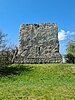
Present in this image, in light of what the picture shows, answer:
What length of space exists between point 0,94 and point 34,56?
14380 millimetres

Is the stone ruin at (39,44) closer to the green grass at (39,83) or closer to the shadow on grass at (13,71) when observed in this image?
the green grass at (39,83)

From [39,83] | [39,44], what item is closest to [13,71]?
[39,83]

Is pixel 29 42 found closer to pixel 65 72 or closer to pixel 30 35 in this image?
pixel 30 35

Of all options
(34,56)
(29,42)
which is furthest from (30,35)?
(34,56)

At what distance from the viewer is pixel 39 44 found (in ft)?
77.3

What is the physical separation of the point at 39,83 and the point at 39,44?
1130 centimetres

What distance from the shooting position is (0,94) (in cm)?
898

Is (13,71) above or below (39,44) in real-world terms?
below

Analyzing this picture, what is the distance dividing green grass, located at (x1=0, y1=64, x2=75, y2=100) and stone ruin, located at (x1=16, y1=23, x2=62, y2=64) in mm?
4245

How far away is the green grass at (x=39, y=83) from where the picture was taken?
8820 mm

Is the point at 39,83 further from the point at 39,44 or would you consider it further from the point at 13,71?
the point at 39,44

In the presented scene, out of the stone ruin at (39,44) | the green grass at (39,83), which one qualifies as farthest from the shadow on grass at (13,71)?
the stone ruin at (39,44)

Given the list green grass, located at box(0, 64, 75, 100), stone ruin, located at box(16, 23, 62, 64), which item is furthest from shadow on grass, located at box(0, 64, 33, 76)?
stone ruin, located at box(16, 23, 62, 64)

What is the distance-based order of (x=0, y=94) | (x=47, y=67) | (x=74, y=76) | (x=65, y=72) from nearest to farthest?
(x=0, y=94)
(x=74, y=76)
(x=65, y=72)
(x=47, y=67)
